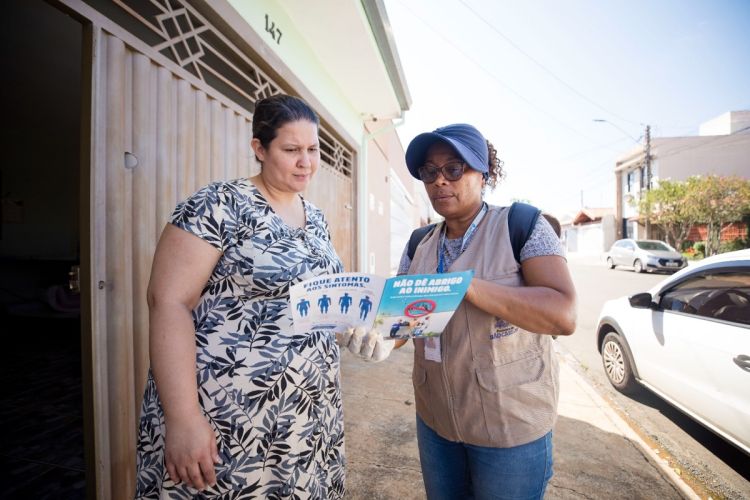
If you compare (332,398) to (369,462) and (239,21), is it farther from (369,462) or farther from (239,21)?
(239,21)

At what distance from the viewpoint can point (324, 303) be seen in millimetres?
1051

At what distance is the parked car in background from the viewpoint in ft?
48.7

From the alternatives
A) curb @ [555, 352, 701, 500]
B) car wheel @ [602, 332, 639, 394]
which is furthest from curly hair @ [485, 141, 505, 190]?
car wheel @ [602, 332, 639, 394]

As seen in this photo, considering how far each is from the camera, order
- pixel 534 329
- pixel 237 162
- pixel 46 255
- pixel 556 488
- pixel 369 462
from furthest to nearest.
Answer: pixel 46 255, pixel 237 162, pixel 369 462, pixel 556 488, pixel 534 329

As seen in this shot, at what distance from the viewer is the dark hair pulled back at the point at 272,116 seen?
1351 millimetres

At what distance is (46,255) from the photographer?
6480mm

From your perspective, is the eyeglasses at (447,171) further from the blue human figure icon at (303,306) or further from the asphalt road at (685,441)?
the asphalt road at (685,441)

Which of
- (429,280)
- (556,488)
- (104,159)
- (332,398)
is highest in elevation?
(104,159)

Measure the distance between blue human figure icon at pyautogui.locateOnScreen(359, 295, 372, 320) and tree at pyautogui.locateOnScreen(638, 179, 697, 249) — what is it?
23737 millimetres

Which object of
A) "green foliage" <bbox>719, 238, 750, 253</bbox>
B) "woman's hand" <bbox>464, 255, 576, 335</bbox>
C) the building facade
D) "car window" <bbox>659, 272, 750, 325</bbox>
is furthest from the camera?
the building facade

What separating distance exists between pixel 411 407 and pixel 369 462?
0.95m

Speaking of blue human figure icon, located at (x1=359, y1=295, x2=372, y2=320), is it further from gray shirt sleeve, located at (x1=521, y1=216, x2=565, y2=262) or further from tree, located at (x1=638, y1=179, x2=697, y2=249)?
tree, located at (x1=638, y1=179, x2=697, y2=249)

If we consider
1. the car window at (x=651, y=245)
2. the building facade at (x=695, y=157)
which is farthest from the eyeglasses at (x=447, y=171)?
the building facade at (x=695, y=157)

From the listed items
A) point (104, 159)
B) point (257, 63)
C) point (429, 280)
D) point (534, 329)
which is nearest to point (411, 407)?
point (534, 329)
